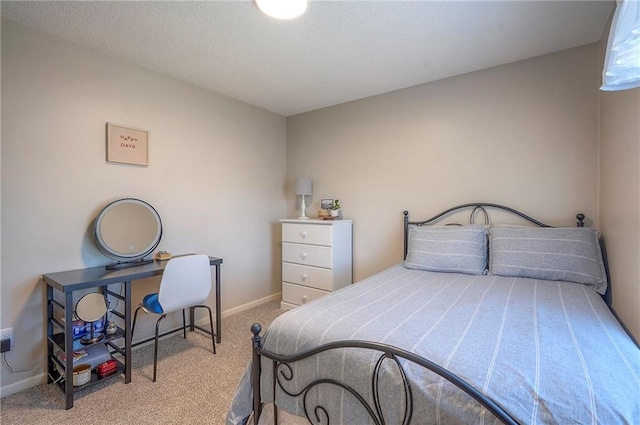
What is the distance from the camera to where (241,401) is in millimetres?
1327

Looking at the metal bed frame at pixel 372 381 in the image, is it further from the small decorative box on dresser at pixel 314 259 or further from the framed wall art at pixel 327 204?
the framed wall art at pixel 327 204

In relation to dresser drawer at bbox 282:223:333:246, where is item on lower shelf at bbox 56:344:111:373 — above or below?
below

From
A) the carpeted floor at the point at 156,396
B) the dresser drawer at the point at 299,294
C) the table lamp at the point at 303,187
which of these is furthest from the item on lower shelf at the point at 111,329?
the table lamp at the point at 303,187

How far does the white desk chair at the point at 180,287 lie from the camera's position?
2025 mm

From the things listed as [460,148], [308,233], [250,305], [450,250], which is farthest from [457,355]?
[250,305]

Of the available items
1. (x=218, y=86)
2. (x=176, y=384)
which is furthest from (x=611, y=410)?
(x=218, y=86)

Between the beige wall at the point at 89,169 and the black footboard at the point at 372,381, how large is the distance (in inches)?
66.8

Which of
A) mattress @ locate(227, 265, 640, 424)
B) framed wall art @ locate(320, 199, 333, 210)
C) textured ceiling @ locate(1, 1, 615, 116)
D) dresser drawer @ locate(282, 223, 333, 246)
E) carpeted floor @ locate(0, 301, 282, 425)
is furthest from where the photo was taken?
framed wall art @ locate(320, 199, 333, 210)

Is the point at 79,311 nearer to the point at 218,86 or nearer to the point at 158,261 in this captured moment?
the point at 158,261

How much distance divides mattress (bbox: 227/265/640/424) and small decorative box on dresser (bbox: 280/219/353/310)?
131 cm

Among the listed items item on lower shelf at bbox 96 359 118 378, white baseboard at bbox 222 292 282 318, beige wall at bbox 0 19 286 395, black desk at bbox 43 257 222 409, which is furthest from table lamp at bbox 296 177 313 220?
item on lower shelf at bbox 96 359 118 378

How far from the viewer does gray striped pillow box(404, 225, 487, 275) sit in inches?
84.8

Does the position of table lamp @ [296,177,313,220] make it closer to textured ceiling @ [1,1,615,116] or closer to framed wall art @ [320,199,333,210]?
framed wall art @ [320,199,333,210]

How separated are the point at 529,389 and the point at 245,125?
3.22m
